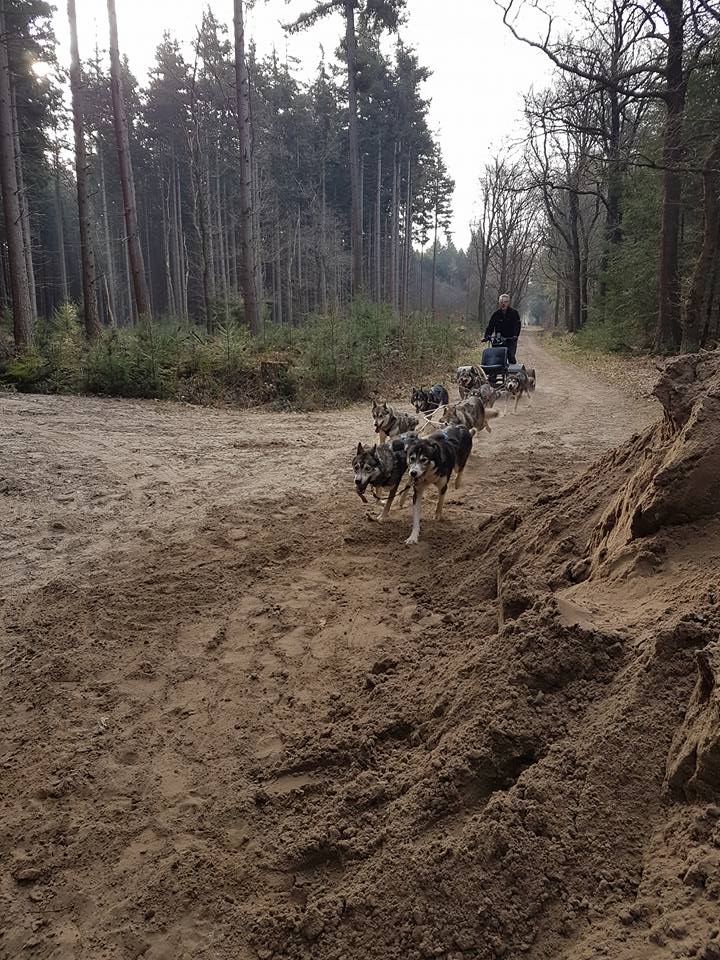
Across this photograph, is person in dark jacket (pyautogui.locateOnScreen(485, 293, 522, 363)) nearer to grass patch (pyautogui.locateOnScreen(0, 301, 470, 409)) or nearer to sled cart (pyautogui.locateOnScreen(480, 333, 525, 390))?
sled cart (pyautogui.locateOnScreen(480, 333, 525, 390))

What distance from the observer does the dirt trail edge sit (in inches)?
68.8

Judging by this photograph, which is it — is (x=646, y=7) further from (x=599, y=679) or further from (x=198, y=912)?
(x=198, y=912)

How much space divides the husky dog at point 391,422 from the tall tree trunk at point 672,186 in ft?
36.6

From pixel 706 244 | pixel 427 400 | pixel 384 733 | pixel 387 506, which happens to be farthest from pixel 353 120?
pixel 384 733

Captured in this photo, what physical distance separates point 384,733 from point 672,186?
21.2 meters

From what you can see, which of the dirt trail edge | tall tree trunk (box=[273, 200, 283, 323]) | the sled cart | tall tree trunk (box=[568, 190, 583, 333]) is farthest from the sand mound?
tall tree trunk (box=[273, 200, 283, 323])

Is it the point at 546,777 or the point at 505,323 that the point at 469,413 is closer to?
the point at 505,323

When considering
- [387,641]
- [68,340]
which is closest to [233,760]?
[387,641]

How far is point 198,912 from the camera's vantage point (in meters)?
2.19

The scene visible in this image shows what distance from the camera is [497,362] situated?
44.4ft

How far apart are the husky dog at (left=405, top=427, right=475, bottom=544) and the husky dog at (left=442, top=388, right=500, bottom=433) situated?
2510mm

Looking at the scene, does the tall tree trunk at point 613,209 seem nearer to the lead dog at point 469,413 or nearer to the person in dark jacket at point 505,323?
the person in dark jacket at point 505,323

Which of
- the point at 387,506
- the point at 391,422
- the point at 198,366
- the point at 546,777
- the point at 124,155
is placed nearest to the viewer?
the point at 546,777

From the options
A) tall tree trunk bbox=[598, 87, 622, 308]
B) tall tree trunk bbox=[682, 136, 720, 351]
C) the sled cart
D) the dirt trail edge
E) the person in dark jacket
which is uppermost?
tall tree trunk bbox=[598, 87, 622, 308]
